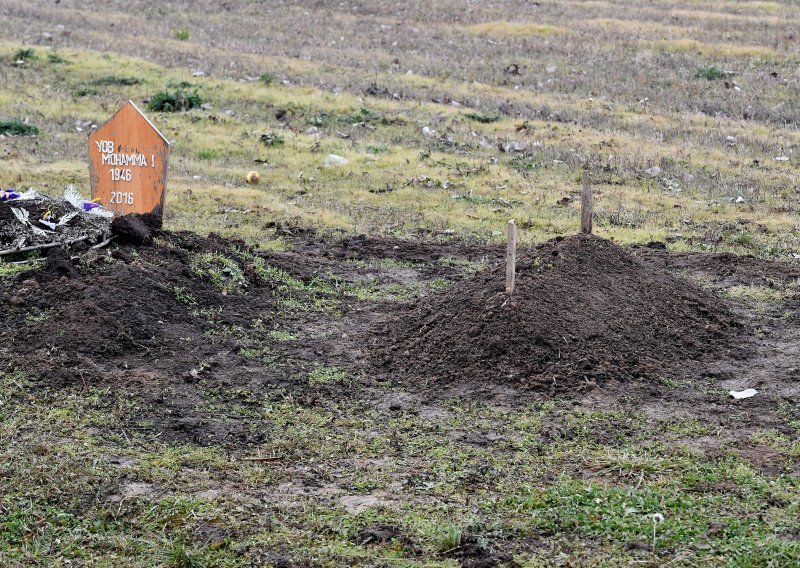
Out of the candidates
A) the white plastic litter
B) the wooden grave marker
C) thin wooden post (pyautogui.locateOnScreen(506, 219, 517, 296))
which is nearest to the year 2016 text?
the wooden grave marker

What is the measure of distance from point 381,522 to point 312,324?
356 cm

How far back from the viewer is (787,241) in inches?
448

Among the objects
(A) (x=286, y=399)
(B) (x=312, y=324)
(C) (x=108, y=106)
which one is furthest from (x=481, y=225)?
(C) (x=108, y=106)

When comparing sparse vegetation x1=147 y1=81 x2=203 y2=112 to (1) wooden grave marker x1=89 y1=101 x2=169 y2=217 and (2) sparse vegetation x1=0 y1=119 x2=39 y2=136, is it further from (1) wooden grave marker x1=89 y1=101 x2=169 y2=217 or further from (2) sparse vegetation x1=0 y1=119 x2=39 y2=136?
(1) wooden grave marker x1=89 y1=101 x2=169 y2=217

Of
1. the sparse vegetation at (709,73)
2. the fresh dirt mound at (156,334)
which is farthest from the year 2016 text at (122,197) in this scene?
the sparse vegetation at (709,73)

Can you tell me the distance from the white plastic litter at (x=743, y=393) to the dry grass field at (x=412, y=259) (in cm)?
10

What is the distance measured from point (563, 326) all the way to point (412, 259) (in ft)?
11.2

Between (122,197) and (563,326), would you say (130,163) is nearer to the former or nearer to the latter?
(122,197)

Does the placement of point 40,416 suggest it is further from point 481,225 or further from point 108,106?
point 108,106

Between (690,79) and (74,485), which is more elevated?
Answer: (690,79)

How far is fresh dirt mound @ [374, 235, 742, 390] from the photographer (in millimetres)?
6945

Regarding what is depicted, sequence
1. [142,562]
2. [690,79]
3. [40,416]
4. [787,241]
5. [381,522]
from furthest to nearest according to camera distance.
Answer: [690,79]
[787,241]
[40,416]
[381,522]
[142,562]

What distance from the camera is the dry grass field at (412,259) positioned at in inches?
186

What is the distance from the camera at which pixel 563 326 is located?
7.19 m
